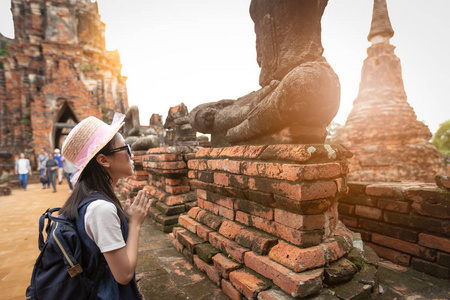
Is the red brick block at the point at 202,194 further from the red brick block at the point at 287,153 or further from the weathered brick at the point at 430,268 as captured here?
the weathered brick at the point at 430,268

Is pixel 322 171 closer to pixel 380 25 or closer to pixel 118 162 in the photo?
pixel 118 162

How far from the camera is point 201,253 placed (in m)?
1.78

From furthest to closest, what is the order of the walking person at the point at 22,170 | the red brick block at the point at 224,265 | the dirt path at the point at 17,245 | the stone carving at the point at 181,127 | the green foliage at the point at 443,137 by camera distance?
the green foliage at the point at 443,137 → the walking person at the point at 22,170 → the stone carving at the point at 181,127 → the dirt path at the point at 17,245 → the red brick block at the point at 224,265

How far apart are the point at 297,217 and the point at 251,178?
0.39m

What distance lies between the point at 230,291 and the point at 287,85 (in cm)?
128

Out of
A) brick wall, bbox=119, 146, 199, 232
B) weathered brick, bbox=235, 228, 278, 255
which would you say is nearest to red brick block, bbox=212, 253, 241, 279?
weathered brick, bbox=235, 228, 278, 255

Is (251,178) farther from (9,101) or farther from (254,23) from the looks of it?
(9,101)

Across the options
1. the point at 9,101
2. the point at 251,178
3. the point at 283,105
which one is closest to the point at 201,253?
the point at 251,178

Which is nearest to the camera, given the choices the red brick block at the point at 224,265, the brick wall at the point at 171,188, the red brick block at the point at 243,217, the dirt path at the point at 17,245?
the red brick block at the point at 224,265

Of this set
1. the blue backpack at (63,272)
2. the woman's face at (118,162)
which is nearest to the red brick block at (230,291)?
the blue backpack at (63,272)

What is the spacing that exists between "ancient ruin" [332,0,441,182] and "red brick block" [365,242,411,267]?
6518 mm

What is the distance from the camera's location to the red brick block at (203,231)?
1883 mm

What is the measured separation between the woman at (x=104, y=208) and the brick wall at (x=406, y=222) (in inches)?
75.0

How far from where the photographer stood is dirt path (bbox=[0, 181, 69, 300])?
8.24ft
